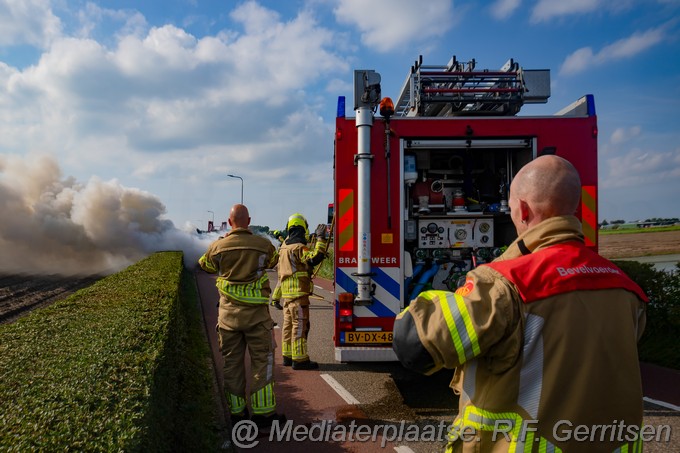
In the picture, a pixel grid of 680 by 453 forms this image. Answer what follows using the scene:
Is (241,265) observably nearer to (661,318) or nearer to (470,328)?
(470,328)

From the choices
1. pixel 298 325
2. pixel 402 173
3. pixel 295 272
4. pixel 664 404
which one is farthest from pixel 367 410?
pixel 664 404

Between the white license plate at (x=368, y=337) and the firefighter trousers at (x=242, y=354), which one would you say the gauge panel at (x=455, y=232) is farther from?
the firefighter trousers at (x=242, y=354)

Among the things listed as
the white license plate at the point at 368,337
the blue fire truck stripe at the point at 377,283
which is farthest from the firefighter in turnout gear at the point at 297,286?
the white license plate at the point at 368,337

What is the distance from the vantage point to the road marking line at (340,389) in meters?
5.44

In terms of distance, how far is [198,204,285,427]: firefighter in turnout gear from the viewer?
4.75 metres

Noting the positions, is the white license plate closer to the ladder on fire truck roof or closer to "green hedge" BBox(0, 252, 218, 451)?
"green hedge" BBox(0, 252, 218, 451)

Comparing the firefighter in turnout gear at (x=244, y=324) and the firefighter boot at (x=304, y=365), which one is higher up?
the firefighter in turnout gear at (x=244, y=324)

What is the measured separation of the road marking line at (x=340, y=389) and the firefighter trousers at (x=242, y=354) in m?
1.04

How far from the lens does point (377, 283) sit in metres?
5.20

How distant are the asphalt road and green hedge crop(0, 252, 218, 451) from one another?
2.94ft

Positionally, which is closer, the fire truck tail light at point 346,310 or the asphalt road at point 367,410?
the asphalt road at point 367,410

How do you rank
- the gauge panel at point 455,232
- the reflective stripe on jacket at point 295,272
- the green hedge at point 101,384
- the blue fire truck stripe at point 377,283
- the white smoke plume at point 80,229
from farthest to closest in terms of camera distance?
1. the white smoke plume at point 80,229
2. the reflective stripe on jacket at point 295,272
3. the gauge panel at point 455,232
4. the blue fire truck stripe at point 377,283
5. the green hedge at point 101,384

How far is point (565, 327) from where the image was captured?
1521 millimetres

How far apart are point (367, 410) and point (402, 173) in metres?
2.62
